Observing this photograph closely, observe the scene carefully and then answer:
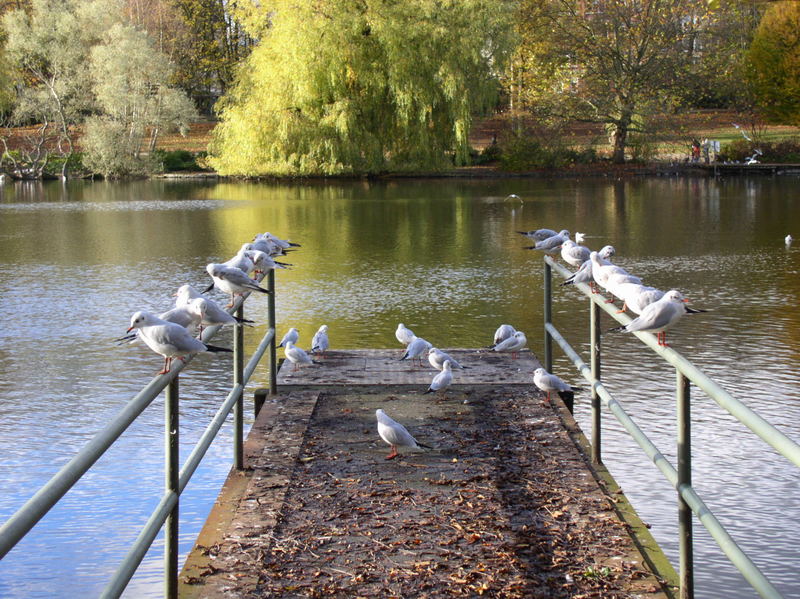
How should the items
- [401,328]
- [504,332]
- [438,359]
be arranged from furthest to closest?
[401,328]
[504,332]
[438,359]

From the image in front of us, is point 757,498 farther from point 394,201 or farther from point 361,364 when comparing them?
point 394,201

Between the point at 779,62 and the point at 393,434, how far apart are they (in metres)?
43.1

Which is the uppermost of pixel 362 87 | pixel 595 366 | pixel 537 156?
pixel 362 87

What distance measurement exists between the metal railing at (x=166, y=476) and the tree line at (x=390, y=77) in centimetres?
3161

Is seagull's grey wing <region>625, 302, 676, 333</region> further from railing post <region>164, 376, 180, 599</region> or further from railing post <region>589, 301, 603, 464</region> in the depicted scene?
railing post <region>164, 376, 180, 599</region>

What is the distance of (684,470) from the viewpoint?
371 centimetres

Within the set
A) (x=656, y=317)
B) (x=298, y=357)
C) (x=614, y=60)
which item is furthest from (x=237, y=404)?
(x=614, y=60)

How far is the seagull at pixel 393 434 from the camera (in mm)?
5477

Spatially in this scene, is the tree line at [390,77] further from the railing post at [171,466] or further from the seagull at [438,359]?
the railing post at [171,466]

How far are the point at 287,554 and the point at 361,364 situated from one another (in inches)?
142

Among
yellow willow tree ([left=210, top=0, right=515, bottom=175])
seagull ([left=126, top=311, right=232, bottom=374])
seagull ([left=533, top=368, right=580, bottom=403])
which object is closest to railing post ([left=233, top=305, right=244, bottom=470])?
seagull ([left=126, top=311, right=232, bottom=374])

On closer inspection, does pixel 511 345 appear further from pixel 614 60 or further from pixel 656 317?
pixel 614 60

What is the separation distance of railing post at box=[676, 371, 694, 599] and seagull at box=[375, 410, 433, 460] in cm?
197

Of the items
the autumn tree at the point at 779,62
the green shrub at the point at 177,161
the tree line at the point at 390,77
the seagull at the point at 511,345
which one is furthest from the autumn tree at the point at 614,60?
the seagull at the point at 511,345
